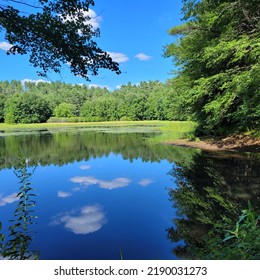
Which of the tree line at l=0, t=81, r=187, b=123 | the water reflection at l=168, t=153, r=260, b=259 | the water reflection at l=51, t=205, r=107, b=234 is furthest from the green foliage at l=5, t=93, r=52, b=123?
the water reflection at l=51, t=205, r=107, b=234

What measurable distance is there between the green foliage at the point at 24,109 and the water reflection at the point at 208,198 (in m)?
72.9

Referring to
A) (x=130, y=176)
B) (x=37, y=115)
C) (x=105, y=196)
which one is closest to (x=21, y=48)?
(x=105, y=196)

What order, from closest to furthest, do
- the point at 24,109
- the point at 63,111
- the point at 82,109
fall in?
the point at 24,109, the point at 63,111, the point at 82,109

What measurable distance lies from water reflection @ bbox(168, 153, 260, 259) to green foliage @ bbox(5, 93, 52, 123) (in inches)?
2870

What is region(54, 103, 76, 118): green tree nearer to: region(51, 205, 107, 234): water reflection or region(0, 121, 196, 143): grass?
region(0, 121, 196, 143): grass

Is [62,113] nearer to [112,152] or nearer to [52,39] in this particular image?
[112,152]

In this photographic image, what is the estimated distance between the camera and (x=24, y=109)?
261 feet

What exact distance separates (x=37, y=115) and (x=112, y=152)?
217 ft

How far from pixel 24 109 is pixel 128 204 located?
77.3 m

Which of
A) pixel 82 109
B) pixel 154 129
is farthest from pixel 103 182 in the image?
pixel 82 109

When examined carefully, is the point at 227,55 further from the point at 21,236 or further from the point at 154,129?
the point at 154,129

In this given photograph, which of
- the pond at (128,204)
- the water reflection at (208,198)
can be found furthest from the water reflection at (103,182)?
the water reflection at (208,198)

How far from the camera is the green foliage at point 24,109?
78.8m

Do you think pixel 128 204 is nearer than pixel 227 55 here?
Yes
